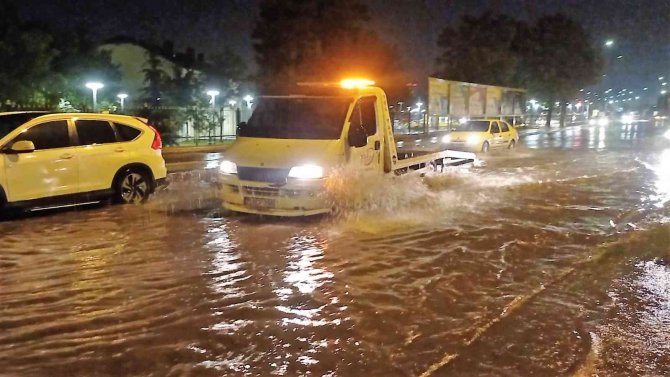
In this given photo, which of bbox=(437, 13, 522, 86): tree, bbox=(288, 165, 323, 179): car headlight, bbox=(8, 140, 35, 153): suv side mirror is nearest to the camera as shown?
bbox=(288, 165, 323, 179): car headlight

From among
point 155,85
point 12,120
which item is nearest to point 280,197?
point 12,120

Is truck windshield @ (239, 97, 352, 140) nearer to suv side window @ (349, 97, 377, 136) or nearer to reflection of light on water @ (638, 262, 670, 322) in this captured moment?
suv side window @ (349, 97, 377, 136)

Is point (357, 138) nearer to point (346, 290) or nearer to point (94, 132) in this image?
point (346, 290)

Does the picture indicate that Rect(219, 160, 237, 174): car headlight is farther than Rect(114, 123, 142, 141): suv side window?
No

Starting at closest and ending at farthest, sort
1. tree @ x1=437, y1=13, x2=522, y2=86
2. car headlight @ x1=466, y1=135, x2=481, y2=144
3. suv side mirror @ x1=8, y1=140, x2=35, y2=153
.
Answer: suv side mirror @ x1=8, y1=140, x2=35, y2=153, car headlight @ x1=466, y1=135, x2=481, y2=144, tree @ x1=437, y1=13, x2=522, y2=86

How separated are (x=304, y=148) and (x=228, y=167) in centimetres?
124

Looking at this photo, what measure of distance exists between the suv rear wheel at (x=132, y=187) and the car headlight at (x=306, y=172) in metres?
3.73

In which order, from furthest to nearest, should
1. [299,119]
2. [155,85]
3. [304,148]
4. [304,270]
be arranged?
[155,85] → [299,119] → [304,148] → [304,270]

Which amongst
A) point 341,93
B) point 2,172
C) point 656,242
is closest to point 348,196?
point 341,93

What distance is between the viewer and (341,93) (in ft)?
35.9

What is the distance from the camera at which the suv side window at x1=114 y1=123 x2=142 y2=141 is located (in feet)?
39.1

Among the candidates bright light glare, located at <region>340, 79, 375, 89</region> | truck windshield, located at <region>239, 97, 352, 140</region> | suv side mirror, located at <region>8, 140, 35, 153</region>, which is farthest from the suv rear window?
bright light glare, located at <region>340, 79, 375, 89</region>

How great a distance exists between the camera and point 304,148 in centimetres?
1003

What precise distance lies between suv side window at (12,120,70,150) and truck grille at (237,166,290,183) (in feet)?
9.90
